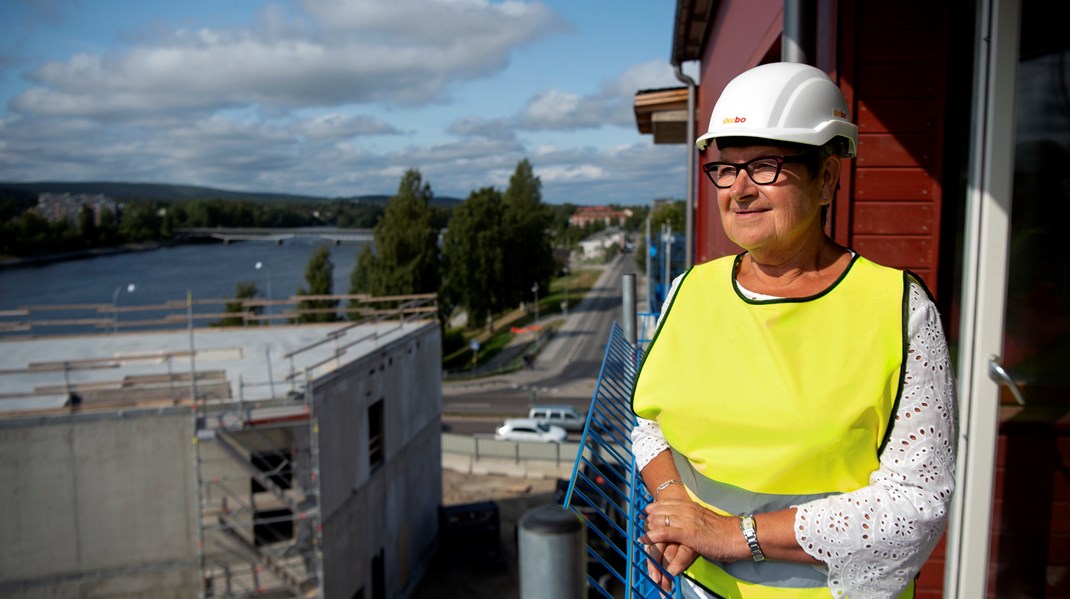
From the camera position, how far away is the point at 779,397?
1.60m

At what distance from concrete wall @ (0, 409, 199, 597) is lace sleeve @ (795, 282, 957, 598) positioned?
11331 millimetres

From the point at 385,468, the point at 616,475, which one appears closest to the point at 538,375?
the point at 385,468

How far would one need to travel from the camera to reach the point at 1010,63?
254 centimetres

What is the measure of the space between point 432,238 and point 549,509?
44.4 meters

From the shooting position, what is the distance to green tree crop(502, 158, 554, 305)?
50188 mm

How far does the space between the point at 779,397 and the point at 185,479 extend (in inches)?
458

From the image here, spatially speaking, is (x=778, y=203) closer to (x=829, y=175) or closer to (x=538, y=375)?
(x=829, y=175)

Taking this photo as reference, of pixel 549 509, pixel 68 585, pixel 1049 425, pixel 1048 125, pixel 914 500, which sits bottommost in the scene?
pixel 68 585

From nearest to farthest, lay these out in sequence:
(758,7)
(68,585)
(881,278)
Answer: (881,278), (758,7), (68,585)

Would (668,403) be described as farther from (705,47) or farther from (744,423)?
(705,47)

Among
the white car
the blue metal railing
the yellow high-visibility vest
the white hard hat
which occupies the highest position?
the white hard hat

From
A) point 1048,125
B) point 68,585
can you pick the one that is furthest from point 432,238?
point 1048,125

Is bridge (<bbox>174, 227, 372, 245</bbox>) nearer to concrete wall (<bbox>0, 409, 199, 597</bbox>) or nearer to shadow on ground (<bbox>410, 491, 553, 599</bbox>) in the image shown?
shadow on ground (<bbox>410, 491, 553, 599</bbox>)

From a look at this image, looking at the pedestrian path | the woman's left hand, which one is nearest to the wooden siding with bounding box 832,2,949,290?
the woman's left hand
